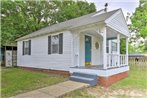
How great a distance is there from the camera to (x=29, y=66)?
14.4 meters

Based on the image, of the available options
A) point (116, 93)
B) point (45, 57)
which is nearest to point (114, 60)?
point (116, 93)

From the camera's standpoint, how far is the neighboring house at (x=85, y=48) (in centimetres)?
818

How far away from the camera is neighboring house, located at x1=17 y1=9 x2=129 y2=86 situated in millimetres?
8180

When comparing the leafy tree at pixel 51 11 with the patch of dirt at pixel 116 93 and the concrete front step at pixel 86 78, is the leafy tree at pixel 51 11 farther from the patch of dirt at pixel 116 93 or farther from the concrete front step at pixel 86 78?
the patch of dirt at pixel 116 93

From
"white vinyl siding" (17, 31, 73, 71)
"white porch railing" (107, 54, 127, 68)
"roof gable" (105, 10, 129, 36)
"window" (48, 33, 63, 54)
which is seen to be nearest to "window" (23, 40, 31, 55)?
"white vinyl siding" (17, 31, 73, 71)

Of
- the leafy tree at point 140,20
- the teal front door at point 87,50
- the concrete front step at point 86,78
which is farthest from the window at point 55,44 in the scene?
the leafy tree at point 140,20

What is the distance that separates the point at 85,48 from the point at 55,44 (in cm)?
208

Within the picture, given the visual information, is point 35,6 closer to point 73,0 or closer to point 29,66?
point 73,0

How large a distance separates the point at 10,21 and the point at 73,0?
18.5 m

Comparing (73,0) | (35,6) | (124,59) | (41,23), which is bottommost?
(124,59)

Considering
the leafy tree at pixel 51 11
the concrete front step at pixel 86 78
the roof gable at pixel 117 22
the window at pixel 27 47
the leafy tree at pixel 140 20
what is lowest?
the concrete front step at pixel 86 78

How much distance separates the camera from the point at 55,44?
1099cm

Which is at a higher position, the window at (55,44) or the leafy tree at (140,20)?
the leafy tree at (140,20)

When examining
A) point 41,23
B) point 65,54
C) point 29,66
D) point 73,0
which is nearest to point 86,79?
point 65,54
